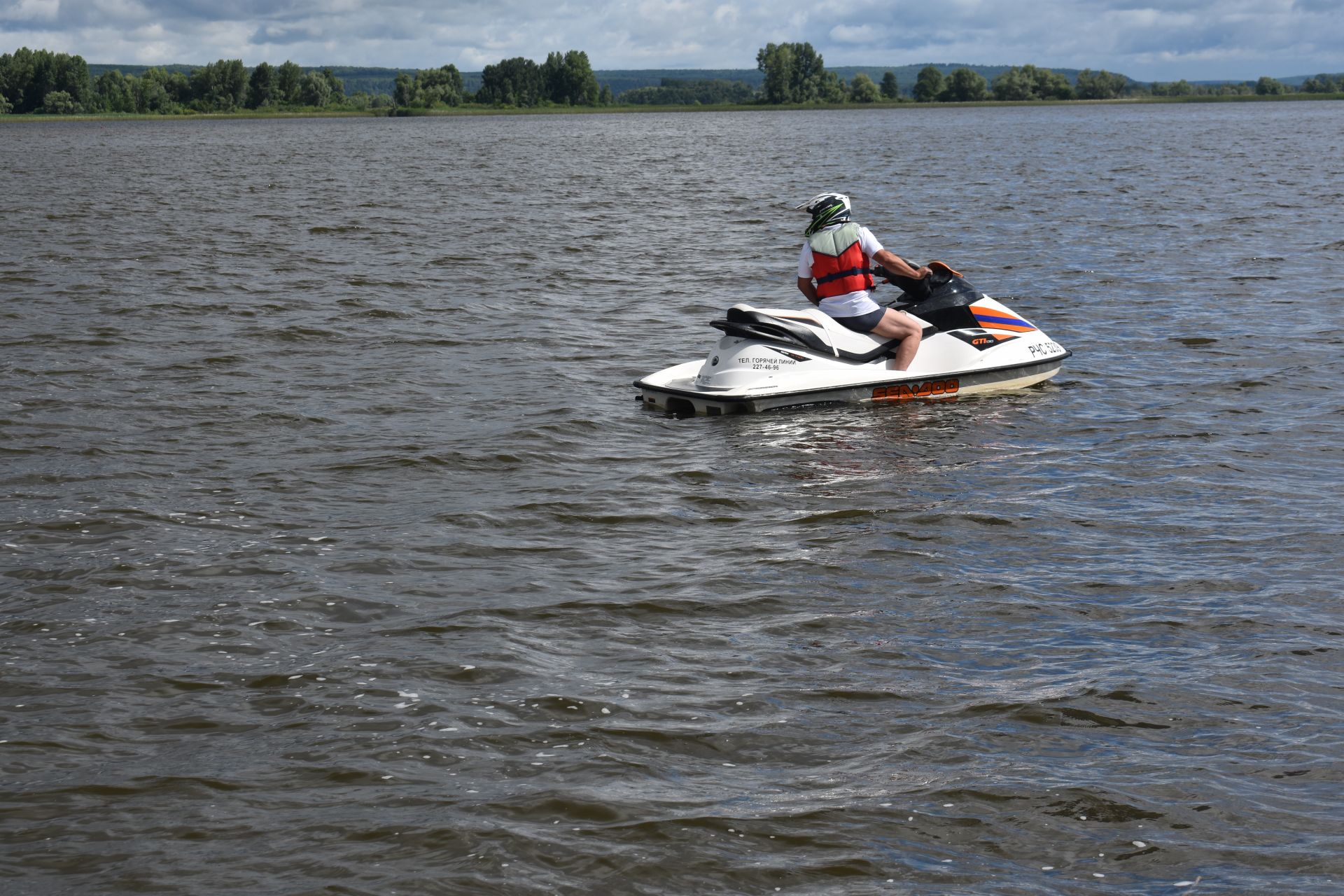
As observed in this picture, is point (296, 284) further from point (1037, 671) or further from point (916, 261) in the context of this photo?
point (1037, 671)

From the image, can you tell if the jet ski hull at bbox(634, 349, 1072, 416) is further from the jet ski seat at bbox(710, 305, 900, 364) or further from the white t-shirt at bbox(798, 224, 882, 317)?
the white t-shirt at bbox(798, 224, 882, 317)

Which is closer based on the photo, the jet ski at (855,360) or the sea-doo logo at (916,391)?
the jet ski at (855,360)

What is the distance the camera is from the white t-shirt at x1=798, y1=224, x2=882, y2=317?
12523mm

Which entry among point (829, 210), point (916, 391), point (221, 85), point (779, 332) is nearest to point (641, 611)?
point (779, 332)

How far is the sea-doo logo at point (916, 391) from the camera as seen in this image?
1282 centimetres

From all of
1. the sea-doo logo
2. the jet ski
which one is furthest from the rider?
the sea-doo logo

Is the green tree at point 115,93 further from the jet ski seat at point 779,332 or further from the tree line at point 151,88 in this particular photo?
the jet ski seat at point 779,332

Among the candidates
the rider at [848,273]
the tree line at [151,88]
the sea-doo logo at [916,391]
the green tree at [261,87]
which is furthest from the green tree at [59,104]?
the sea-doo logo at [916,391]

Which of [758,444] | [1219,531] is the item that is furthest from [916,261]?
[1219,531]

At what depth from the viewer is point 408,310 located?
1939cm

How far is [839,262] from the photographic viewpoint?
1248cm

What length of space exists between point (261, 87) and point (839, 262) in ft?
624

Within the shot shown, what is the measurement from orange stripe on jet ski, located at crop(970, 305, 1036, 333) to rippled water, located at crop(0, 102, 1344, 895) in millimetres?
796

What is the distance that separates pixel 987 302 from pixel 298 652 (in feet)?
28.1
